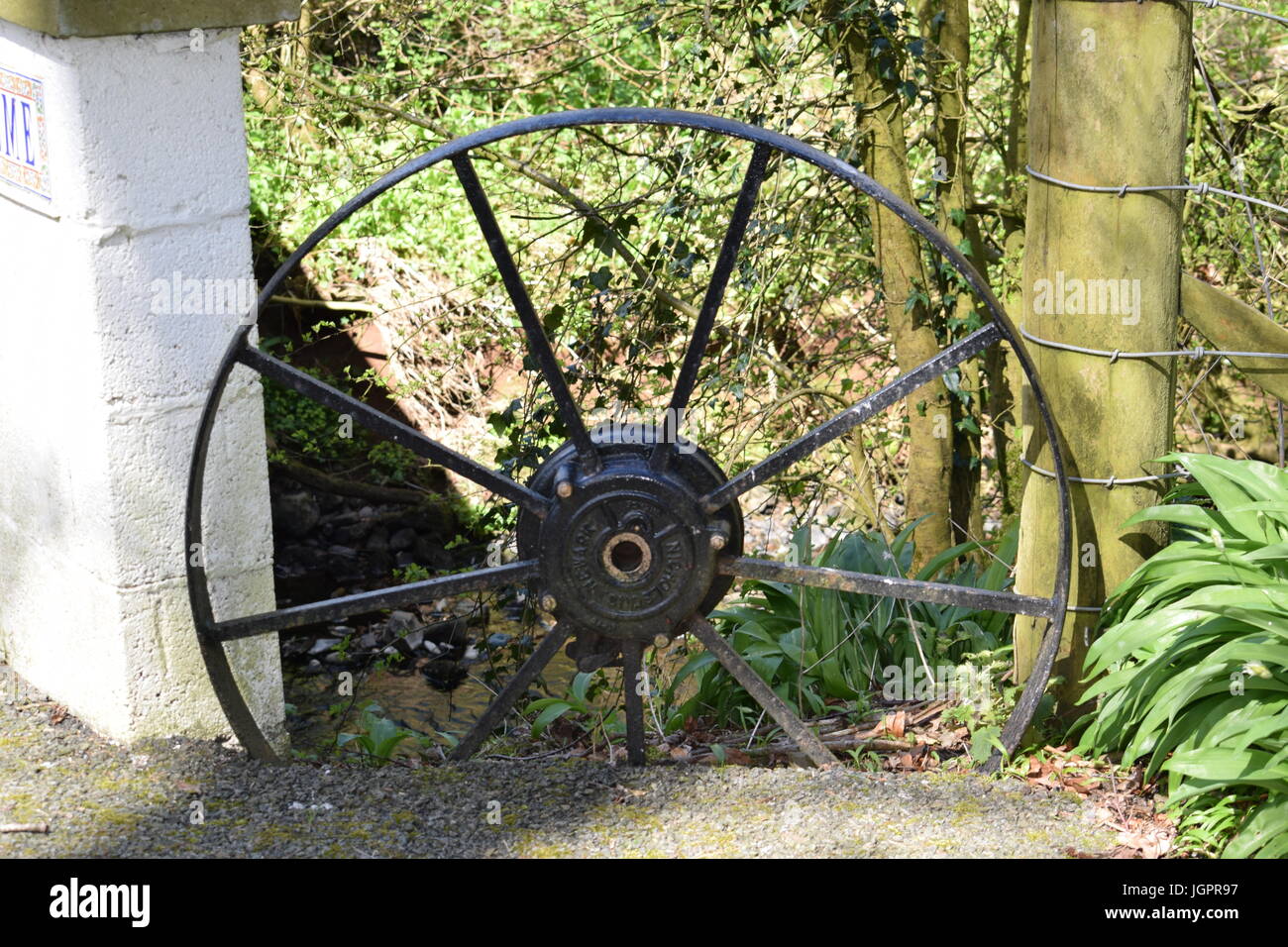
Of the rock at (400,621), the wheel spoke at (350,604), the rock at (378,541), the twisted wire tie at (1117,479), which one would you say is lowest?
the rock at (400,621)

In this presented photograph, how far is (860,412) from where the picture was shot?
3.08m

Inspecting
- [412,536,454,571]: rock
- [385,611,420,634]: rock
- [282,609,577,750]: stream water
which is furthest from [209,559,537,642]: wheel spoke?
[412,536,454,571]: rock

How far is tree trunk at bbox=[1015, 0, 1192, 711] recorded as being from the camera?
3053 mm

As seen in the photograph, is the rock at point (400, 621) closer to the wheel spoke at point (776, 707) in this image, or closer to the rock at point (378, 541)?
the rock at point (378, 541)

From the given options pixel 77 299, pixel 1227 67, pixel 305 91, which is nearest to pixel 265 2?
pixel 77 299

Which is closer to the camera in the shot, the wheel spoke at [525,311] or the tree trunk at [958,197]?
the wheel spoke at [525,311]

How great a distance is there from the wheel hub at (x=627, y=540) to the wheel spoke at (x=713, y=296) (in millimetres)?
45

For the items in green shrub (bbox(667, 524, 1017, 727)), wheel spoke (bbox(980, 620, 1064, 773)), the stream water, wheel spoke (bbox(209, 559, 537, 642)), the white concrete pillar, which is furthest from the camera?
the stream water

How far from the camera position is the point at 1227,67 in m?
6.24

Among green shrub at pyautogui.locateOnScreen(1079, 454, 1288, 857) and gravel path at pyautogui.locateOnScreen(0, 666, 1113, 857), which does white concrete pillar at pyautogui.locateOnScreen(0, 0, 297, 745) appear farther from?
green shrub at pyautogui.locateOnScreen(1079, 454, 1288, 857)

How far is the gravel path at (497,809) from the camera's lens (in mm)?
2869

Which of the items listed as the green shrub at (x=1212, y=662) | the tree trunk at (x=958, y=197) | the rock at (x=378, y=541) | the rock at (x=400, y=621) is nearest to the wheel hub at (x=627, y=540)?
the green shrub at (x=1212, y=662)

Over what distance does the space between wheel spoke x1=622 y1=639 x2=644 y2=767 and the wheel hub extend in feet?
0.12

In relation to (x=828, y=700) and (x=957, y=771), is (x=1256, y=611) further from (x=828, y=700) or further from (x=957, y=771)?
(x=828, y=700)
